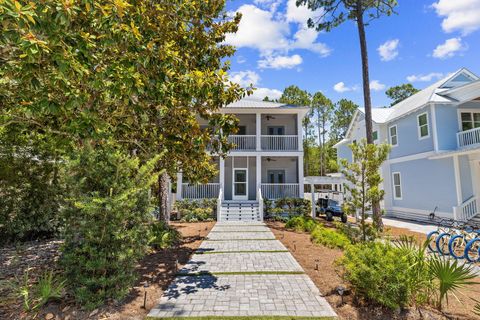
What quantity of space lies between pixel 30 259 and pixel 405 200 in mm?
19783

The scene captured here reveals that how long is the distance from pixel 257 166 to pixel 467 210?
1151cm

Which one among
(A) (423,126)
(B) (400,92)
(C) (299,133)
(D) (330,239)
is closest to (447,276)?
(D) (330,239)

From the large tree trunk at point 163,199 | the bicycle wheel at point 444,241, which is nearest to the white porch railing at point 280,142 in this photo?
the large tree trunk at point 163,199

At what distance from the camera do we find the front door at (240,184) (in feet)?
58.6

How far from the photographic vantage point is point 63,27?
3463mm

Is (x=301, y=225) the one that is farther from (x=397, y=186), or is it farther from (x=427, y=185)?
(x=397, y=186)

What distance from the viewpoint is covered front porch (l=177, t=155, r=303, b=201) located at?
16438 millimetres

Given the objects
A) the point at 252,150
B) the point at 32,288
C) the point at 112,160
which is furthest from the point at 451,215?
the point at 32,288

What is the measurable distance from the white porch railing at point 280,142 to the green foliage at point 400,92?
3278cm

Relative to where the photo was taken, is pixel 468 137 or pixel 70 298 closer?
pixel 70 298

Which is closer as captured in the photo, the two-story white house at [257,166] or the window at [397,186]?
the two-story white house at [257,166]

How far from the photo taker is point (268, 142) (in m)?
17.3

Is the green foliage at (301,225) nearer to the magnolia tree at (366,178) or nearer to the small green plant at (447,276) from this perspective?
the magnolia tree at (366,178)

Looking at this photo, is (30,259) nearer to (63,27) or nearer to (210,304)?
(210,304)
